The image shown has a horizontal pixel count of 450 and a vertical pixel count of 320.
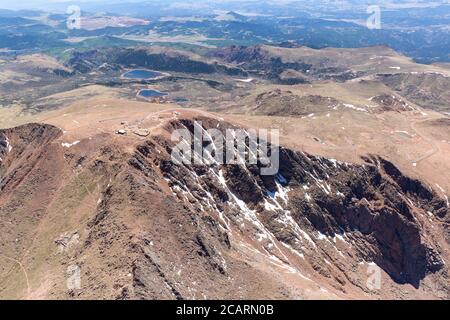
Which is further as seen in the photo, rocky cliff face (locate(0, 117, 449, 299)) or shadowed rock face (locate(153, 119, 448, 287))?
shadowed rock face (locate(153, 119, 448, 287))

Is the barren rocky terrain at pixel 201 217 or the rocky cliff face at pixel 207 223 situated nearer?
the rocky cliff face at pixel 207 223

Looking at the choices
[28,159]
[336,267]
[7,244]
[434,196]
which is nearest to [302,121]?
[434,196]

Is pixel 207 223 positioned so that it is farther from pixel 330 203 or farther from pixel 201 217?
pixel 330 203

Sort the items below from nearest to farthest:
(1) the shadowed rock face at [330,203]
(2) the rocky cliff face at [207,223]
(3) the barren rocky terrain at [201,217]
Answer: (2) the rocky cliff face at [207,223] < (3) the barren rocky terrain at [201,217] < (1) the shadowed rock face at [330,203]

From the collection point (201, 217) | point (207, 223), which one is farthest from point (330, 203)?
point (201, 217)

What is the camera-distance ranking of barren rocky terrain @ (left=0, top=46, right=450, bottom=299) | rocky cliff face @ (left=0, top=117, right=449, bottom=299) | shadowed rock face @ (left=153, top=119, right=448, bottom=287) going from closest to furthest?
rocky cliff face @ (left=0, top=117, right=449, bottom=299) < barren rocky terrain @ (left=0, top=46, right=450, bottom=299) < shadowed rock face @ (left=153, top=119, right=448, bottom=287)

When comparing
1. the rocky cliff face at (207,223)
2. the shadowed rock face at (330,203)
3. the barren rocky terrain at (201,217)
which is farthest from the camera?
the shadowed rock face at (330,203)

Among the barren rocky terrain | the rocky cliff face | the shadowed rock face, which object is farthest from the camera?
the shadowed rock face

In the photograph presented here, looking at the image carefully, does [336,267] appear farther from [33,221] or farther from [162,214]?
[33,221]
